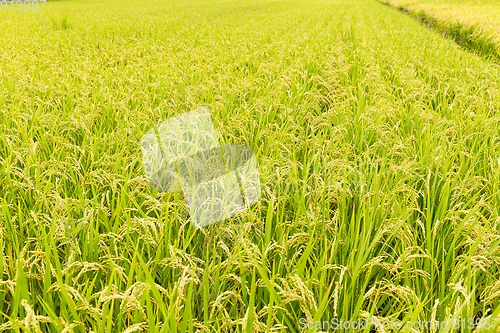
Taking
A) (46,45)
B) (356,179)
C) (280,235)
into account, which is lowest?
(280,235)

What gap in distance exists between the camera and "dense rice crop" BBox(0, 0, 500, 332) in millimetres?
1098

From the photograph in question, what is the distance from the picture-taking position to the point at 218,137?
2.26 metres

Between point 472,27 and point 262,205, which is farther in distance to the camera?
point 472,27

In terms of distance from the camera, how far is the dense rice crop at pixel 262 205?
1098 mm

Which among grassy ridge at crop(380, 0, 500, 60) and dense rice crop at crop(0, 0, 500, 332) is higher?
grassy ridge at crop(380, 0, 500, 60)

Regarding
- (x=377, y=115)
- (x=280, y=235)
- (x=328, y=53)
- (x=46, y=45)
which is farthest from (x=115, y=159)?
(x=46, y=45)

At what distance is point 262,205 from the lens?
1.70 metres

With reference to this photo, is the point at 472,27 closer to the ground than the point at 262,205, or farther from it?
farther from it

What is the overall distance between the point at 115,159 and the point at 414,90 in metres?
2.91

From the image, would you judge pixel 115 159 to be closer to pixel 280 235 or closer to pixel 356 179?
pixel 280 235

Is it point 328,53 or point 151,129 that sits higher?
point 328,53

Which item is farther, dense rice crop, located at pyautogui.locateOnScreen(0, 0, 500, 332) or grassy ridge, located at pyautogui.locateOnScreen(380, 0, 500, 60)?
grassy ridge, located at pyautogui.locateOnScreen(380, 0, 500, 60)

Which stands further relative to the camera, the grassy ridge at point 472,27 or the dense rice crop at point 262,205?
the grassy ridge at point 472,27

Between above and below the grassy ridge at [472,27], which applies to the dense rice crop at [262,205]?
below
